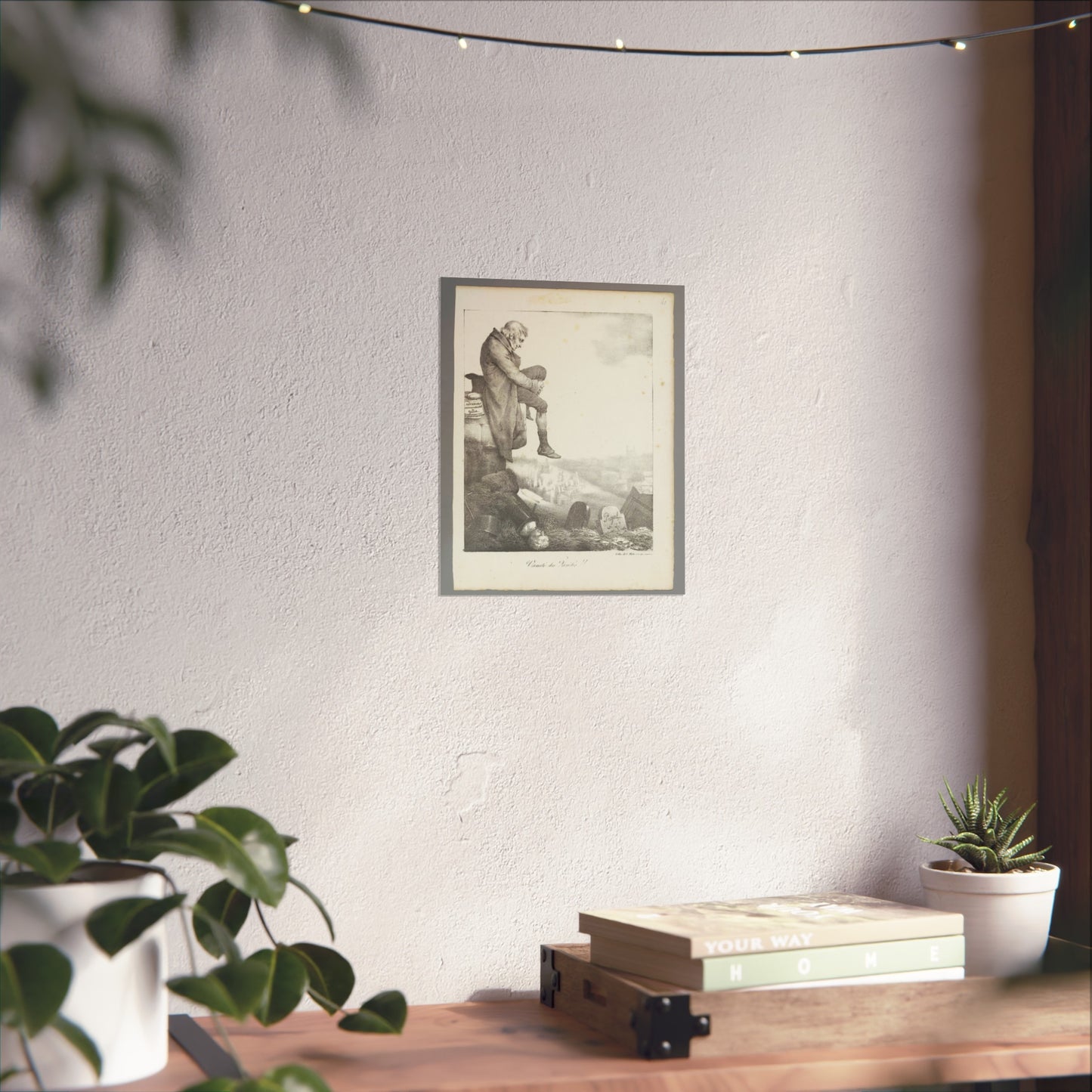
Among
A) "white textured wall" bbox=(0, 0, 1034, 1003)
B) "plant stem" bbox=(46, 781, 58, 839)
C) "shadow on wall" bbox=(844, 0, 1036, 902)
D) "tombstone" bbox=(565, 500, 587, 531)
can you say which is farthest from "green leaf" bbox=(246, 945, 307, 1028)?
"shadow on wall" bbox=(844, 0, 1036, 902)

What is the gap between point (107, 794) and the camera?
988mm

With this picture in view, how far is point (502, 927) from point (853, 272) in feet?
3.17

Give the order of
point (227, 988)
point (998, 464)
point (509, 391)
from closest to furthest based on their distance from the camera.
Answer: point (227, 988), point (509, 391), point (998, 464)

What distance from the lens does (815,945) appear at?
1227mm

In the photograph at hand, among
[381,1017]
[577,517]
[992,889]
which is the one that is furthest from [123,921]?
[992,889]

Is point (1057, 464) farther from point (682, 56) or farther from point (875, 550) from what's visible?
point (682, 56)

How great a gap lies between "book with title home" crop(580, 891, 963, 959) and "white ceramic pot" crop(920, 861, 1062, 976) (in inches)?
1.5

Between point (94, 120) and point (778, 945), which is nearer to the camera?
point (94, 120)

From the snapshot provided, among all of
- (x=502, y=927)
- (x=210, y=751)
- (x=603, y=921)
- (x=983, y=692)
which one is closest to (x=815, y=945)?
(x=603, y=921)

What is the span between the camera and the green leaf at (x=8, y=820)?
3.38 ft

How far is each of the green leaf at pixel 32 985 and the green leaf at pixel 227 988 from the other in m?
0.10

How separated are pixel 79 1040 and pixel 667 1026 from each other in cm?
54

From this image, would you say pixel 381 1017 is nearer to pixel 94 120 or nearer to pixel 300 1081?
pixel 300 1081

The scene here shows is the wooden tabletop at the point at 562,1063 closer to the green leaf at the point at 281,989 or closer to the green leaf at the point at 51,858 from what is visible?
the green leaf at the point at 281,989
